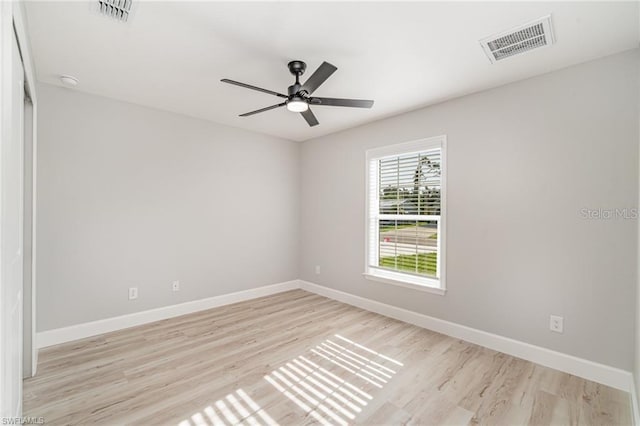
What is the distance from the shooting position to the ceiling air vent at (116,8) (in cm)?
183

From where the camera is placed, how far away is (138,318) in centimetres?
350

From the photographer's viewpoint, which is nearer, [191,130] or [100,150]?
[100,150]

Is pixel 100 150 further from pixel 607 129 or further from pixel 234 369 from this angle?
pixel 607 129

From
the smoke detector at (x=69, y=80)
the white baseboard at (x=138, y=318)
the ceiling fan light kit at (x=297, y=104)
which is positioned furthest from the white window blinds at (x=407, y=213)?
the smoke detector at (x=69, y=80)

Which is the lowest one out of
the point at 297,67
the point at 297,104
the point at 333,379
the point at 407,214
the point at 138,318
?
the point at 333,379

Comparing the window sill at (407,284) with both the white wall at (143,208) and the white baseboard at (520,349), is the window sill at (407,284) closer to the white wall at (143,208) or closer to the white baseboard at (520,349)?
the white baseboard at (520,349)

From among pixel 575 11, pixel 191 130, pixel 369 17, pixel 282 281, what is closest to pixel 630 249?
pixel 575 11

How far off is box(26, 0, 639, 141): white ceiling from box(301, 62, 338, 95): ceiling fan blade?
0.27 meters

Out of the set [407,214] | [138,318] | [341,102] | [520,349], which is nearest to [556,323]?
[520,349]

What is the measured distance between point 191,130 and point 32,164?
1784mm

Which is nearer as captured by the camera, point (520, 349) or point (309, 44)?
point (309, 44)

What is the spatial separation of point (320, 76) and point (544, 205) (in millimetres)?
2292

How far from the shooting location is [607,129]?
2.35 meters

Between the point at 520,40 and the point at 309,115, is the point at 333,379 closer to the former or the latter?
the point at 309,115
